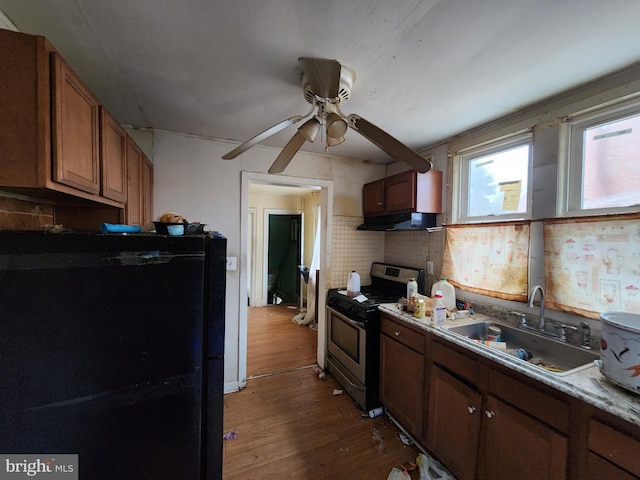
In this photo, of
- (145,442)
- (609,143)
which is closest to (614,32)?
(609,143)

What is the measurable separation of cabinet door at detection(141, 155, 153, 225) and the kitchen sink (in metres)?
2.39

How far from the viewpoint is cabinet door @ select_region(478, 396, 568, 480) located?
3.40ft

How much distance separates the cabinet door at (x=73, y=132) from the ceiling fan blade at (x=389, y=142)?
112 centimetres

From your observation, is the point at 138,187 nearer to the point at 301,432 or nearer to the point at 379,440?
the point at 301,432

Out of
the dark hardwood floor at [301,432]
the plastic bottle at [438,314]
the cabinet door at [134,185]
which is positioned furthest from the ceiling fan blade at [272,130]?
the dark hardwood floor at [301,432]

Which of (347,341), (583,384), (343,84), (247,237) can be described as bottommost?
(347,341)

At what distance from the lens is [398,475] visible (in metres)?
1.52

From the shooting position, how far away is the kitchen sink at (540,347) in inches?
52.6

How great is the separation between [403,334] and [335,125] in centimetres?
152

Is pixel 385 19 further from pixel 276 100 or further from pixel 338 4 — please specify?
pixel 276 100

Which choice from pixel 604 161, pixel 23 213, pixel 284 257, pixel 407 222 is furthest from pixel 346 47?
pixel 284 257

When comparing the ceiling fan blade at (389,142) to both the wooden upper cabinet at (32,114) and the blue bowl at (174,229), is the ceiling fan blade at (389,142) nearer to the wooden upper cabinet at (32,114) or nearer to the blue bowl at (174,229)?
the blue bowl at (174,229)

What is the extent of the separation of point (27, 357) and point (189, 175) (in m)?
1.89

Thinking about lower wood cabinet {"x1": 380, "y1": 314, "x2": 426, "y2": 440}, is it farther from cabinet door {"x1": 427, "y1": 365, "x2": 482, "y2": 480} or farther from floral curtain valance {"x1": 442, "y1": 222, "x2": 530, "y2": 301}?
floral curtain valance {"x1": 442, "y1": 222, "x2": 530, "y2": 301}
